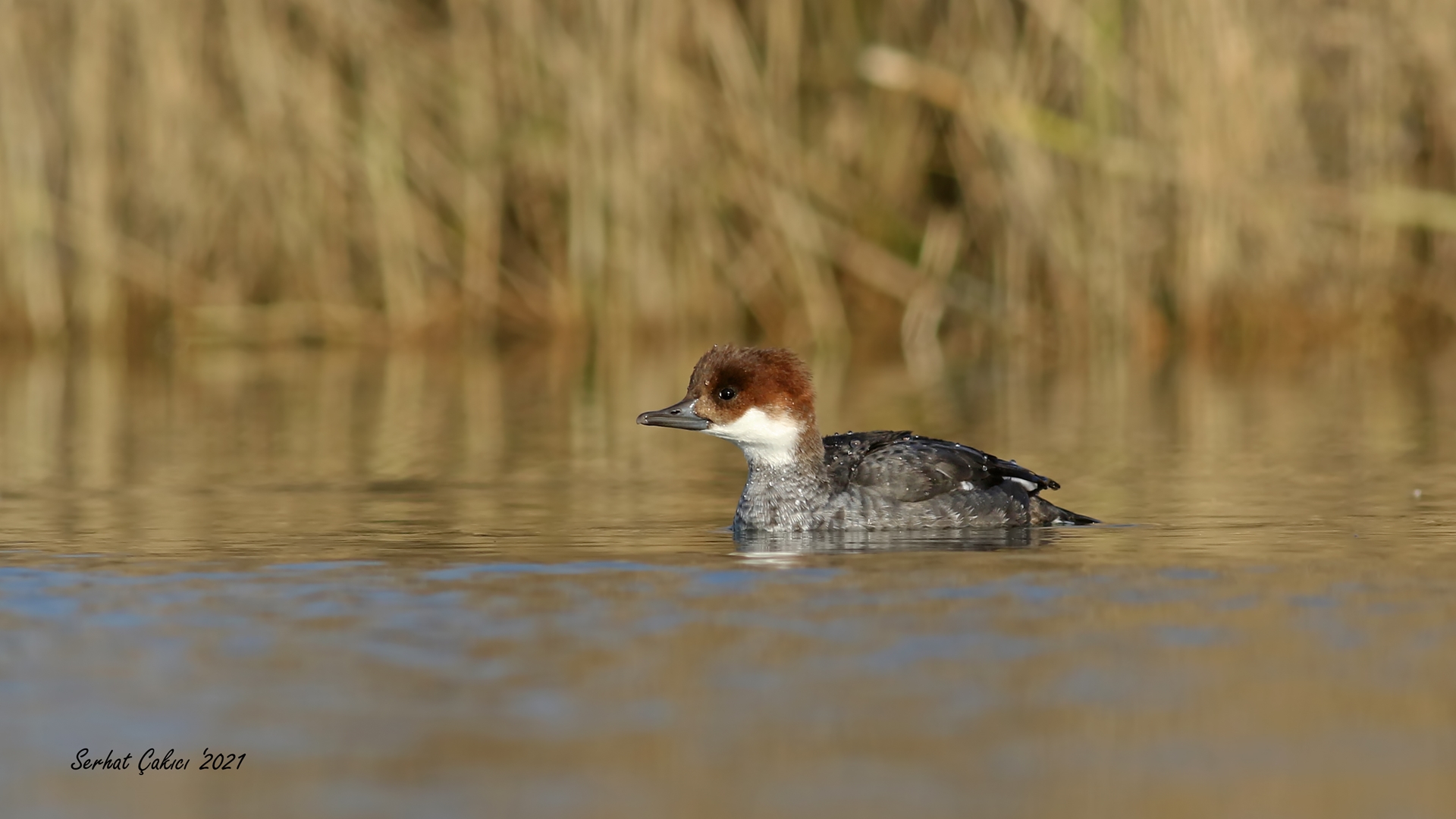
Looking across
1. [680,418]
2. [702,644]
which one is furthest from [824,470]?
[702,644]

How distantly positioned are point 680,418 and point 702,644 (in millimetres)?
2655

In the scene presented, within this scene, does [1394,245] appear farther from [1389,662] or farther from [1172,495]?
[1389,662]

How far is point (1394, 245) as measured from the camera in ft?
47.3

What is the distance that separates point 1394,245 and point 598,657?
1090 centimetres

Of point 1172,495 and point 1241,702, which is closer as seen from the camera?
point 1241,702

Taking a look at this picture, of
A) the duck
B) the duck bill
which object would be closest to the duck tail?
the duck

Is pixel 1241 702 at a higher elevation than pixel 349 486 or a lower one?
lower

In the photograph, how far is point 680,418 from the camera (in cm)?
747

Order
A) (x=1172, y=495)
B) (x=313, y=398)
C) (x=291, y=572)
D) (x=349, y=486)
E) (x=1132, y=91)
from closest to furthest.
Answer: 1. (x=291, y=572)
2. (x=1172, y=495)
3. (x=349, y=486)
4. (x=313, y=398)
5. (x=1132, y=91)

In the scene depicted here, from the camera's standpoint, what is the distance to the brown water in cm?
371

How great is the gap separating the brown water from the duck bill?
370mm

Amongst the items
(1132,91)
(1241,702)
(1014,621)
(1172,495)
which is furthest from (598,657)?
(1132,91)

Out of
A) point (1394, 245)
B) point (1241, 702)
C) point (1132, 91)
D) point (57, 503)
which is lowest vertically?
point (1241, 702)

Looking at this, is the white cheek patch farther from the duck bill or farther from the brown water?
the brown water
